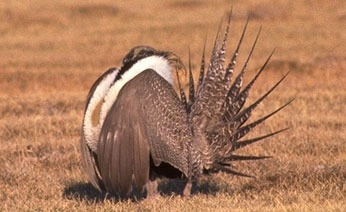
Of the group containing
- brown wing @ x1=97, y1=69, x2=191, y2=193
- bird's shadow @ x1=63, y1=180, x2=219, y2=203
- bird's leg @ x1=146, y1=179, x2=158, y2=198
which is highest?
brown wing @ x1=97, y1=69, x2=191, y2=193

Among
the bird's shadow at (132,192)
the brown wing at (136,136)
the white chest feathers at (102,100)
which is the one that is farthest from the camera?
the bird's shadow at (132,192)

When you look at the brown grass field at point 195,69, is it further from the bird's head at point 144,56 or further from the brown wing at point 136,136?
the bird's head at point 144,56

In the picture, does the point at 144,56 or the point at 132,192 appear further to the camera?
the point at 132,192

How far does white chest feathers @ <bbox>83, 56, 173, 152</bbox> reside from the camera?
15.7ft

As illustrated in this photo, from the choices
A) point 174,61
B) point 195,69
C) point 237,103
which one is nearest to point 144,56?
point 174,61

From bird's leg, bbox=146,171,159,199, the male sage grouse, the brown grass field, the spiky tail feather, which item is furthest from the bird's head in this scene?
the brown grass field

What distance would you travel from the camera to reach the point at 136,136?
466cm

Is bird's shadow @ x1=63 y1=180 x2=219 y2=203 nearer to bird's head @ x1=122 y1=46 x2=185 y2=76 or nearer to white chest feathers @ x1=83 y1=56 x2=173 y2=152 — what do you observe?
white chest feathers @ x1=83 y1=56 x2=173 y2=152

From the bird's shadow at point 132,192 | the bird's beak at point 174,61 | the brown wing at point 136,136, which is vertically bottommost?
the bird's shadow at point 132,192

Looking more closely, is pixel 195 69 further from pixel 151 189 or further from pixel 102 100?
pixel 102 100

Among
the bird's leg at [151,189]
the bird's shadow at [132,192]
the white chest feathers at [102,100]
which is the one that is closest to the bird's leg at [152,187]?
the bird's leg at [151,189]

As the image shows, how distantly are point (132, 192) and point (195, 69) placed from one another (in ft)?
23.1

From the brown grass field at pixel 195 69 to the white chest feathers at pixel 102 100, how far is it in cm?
46

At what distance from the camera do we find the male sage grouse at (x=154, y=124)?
4637 millimetres
